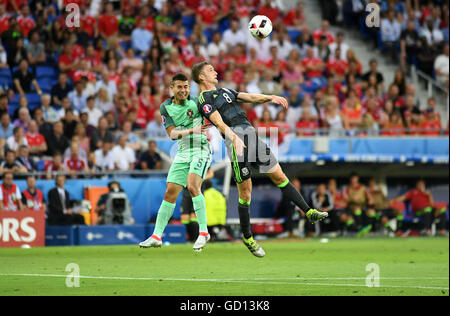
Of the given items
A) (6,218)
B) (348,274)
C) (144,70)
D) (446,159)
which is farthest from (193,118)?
(446,159)

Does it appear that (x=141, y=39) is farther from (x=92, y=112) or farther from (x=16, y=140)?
(x=16, y=140)

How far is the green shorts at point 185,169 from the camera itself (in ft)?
40.7

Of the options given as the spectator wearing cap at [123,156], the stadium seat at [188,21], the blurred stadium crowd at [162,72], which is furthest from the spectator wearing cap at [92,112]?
the stadium seat at [188,21]

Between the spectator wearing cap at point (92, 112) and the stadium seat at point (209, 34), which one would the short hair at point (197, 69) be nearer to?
the spectator wearing cap at point (92, 112)

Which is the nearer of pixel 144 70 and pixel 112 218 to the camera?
pixel 112 218

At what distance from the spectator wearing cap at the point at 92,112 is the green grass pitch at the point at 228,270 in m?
4.46

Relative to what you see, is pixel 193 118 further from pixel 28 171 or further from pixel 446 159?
pixel 446 159

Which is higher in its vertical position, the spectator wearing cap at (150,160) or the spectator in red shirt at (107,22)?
the spectator in red shirt at (107,22)

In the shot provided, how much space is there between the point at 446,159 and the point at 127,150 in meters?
8.79

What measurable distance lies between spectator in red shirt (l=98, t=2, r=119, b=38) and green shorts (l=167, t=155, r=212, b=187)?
12847mm

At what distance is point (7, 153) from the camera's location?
19828mm

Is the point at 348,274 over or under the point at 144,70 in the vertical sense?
under

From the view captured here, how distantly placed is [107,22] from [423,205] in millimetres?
10274

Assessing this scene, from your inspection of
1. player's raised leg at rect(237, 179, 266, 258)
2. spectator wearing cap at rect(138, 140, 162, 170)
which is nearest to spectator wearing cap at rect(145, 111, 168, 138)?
spectator wearing cap at rect(138, 140, 162, 170)
